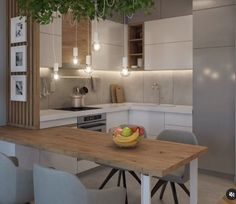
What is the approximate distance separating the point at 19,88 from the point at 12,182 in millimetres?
1275

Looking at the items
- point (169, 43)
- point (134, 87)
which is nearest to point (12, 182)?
point (169, 43)

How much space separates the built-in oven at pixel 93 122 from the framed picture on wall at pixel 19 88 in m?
0.91

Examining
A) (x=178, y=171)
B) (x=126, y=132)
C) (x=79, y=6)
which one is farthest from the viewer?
(x=178, y=171)

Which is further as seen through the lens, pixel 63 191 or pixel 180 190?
pixel 180 190

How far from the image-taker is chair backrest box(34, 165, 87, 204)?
1.63 meters

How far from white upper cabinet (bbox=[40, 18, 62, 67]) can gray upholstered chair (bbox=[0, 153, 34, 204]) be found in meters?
1.92

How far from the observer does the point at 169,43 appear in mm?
4629

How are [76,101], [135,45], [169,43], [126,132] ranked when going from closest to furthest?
[126,132] < [76,101] < [169,43] < [135,45]

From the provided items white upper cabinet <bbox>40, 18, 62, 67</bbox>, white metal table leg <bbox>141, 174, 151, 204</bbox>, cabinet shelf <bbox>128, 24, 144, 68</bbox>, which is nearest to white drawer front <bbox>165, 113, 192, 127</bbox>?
cabinet shelf <bbox>128, 24, 144, 68</bbox>

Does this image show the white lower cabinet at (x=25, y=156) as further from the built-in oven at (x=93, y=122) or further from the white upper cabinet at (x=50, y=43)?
the white upper cabinet at (x=50, y=43)

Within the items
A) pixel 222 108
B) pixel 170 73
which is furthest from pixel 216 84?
pixel 170 73

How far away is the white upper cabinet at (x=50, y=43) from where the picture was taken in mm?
3688

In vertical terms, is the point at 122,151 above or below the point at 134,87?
below

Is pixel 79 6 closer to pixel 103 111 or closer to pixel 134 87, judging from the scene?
pixel 103 111
